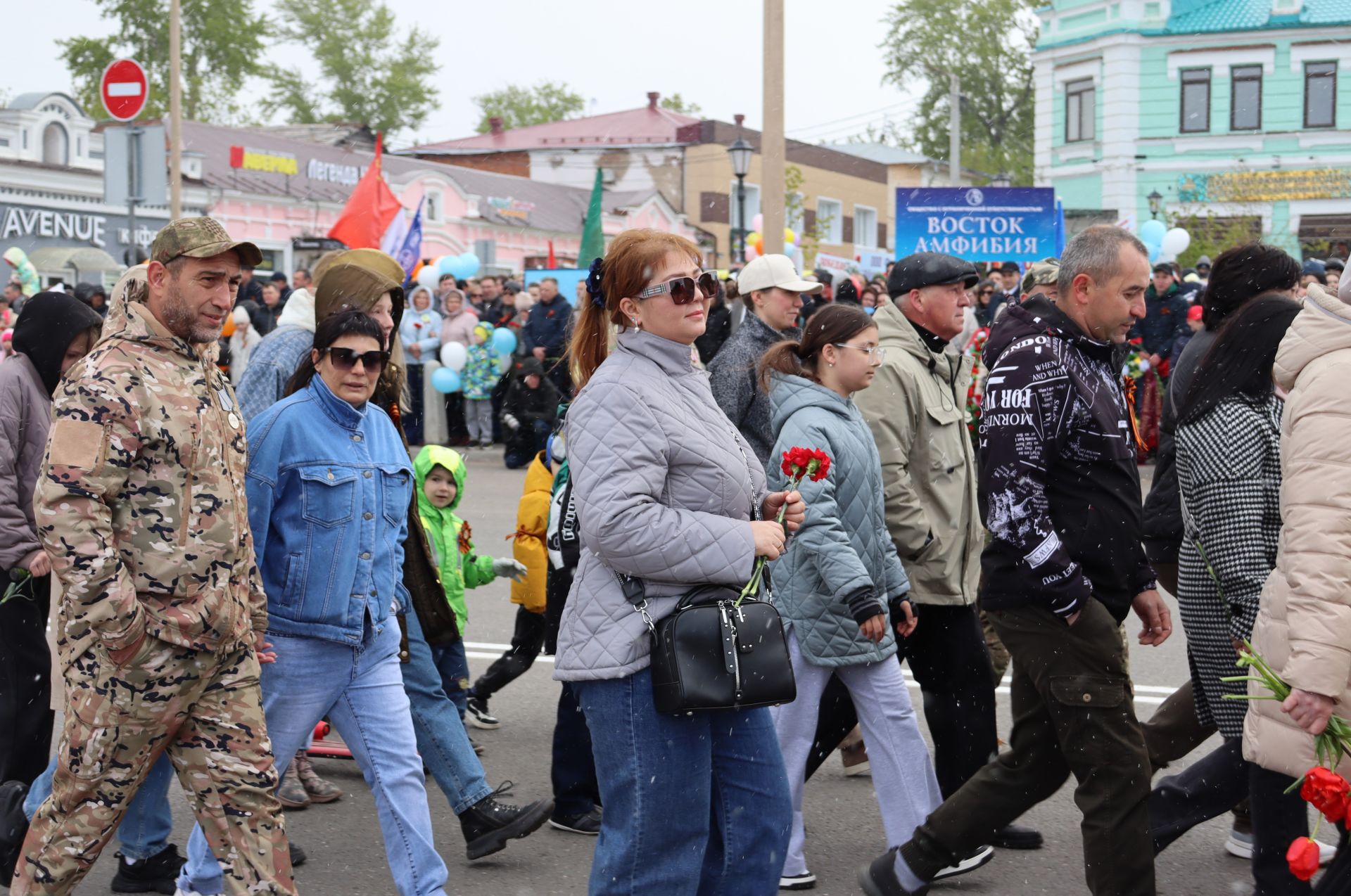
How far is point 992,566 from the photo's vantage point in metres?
4.27

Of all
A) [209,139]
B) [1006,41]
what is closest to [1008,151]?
[1006,41]

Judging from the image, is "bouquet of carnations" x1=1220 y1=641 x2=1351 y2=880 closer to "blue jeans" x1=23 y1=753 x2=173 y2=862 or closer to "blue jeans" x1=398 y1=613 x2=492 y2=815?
"blue jeans" x1=398 y1=613 x2=492 y2=815

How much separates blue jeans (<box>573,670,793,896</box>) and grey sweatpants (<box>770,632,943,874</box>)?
1.29 metres

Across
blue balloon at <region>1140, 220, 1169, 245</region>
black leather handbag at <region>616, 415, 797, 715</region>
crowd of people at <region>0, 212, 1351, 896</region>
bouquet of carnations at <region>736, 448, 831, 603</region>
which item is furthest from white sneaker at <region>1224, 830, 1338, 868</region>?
blue balloon at <region>1140, 220, 1169, 245</region>

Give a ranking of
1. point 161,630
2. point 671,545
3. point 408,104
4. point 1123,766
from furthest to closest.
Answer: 1. point 408,104
2. point 1123,766
3. point 161,630
4. point 671,545

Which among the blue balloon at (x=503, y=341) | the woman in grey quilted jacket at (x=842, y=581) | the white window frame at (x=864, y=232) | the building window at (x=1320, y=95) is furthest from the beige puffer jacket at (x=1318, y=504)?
the white window frame at (x=864, y=232)

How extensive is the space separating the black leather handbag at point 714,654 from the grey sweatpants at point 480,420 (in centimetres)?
1534

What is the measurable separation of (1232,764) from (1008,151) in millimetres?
67266

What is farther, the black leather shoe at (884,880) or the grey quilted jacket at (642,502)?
the black leather shoe at (884,880)

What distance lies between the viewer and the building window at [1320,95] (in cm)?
3712

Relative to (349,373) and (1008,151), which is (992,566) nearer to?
(349,373)

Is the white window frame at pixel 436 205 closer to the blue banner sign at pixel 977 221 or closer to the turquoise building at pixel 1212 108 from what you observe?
the turquoise building at pixel 1212 108

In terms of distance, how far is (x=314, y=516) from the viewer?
4.25 m

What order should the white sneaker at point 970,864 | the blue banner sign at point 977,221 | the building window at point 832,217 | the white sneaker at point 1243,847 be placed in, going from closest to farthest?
1. the white sneaker at point 970,864
2. the white sneaker at point 1243,847
3. the blue banner sign at point 977,221
4. the building window at point 832,217
